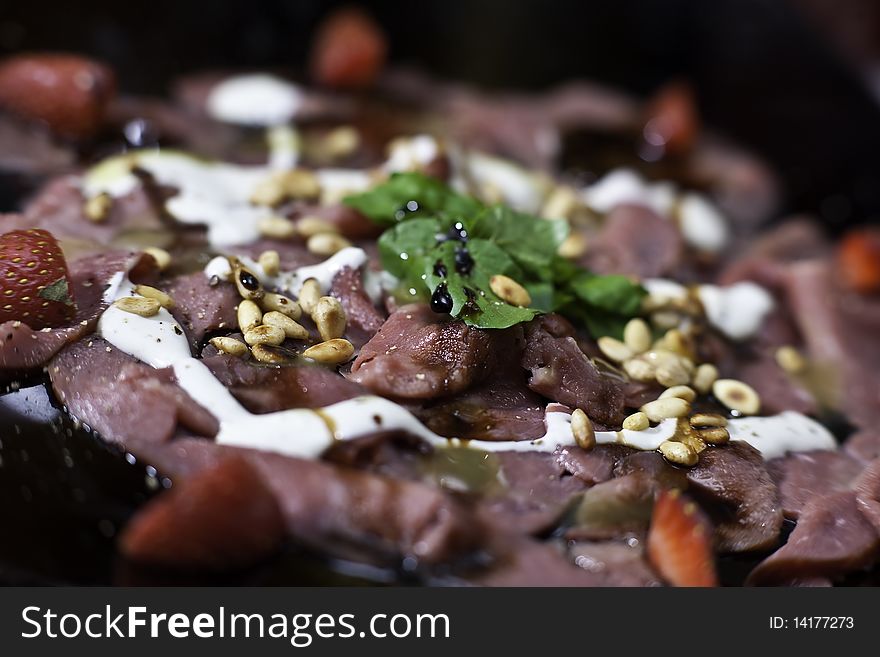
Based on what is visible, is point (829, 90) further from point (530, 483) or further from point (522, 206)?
point (530, 483)

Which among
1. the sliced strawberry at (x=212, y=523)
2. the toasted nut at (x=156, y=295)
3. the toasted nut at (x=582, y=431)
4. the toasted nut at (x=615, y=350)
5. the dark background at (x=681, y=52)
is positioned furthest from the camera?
the dark background at (x=681, y=52)

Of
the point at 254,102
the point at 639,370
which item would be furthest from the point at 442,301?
the point at 254,102

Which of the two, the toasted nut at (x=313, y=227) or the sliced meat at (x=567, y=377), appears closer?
the sliced meat at (x=567, y=377)

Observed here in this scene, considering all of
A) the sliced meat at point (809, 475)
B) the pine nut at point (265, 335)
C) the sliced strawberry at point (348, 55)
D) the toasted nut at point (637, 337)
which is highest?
the sliced strawberry at point (348, 55)

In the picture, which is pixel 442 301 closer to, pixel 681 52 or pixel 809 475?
pixel 809 475

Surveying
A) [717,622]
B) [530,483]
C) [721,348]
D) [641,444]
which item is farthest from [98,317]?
[721,348]

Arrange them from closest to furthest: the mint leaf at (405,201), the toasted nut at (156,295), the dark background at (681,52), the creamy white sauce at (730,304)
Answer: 1. the toasted nut at (156,295)
2. the mint leaf at (405,201)
3. the creamy white sauce at (730,304)
4. the dark background at (681,52)

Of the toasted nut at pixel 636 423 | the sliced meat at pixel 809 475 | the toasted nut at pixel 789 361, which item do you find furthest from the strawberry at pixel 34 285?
the toasted nut at pixel 789 361

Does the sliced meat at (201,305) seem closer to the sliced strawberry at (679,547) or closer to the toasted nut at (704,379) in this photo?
the sliced strawberry at (679,547)
